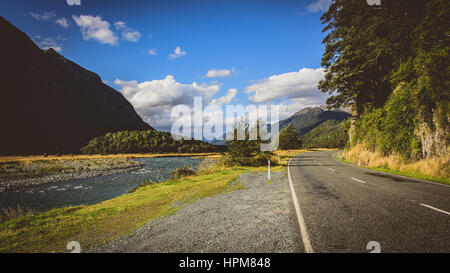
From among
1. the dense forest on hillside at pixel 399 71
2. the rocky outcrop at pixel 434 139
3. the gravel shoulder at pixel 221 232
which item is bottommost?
the gravel shoulder at pixel 221 232

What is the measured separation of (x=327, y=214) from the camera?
4.62m

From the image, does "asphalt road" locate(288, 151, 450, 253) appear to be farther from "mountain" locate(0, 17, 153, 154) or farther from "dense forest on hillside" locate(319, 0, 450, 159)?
"mountain" locate(0, 17, 153, 154)

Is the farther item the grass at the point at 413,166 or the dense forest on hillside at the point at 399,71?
the dense forest on hillside at the point at 399,71

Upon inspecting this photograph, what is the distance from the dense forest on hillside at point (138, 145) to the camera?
76.9m

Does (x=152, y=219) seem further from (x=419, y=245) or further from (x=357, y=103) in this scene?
(x=357, y=103)

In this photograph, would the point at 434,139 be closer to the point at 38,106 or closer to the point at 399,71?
the point at 399,71

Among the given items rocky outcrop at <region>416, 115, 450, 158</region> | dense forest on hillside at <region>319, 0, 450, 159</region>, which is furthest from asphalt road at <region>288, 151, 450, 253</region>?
dense forest on hillside at <region>319, 0, 450, 159</region>

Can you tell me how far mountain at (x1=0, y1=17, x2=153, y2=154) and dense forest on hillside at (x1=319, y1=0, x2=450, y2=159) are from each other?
283 ft

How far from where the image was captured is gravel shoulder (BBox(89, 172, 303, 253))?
321cm

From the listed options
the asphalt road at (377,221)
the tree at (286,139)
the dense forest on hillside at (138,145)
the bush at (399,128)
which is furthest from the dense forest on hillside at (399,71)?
the dense forest on hillside at (138,145)

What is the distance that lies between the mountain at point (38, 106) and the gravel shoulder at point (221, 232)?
265 ft

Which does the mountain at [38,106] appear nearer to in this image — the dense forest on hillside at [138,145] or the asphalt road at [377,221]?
the dense forest on hillside at [138,145]

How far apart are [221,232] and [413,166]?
14.5 m
